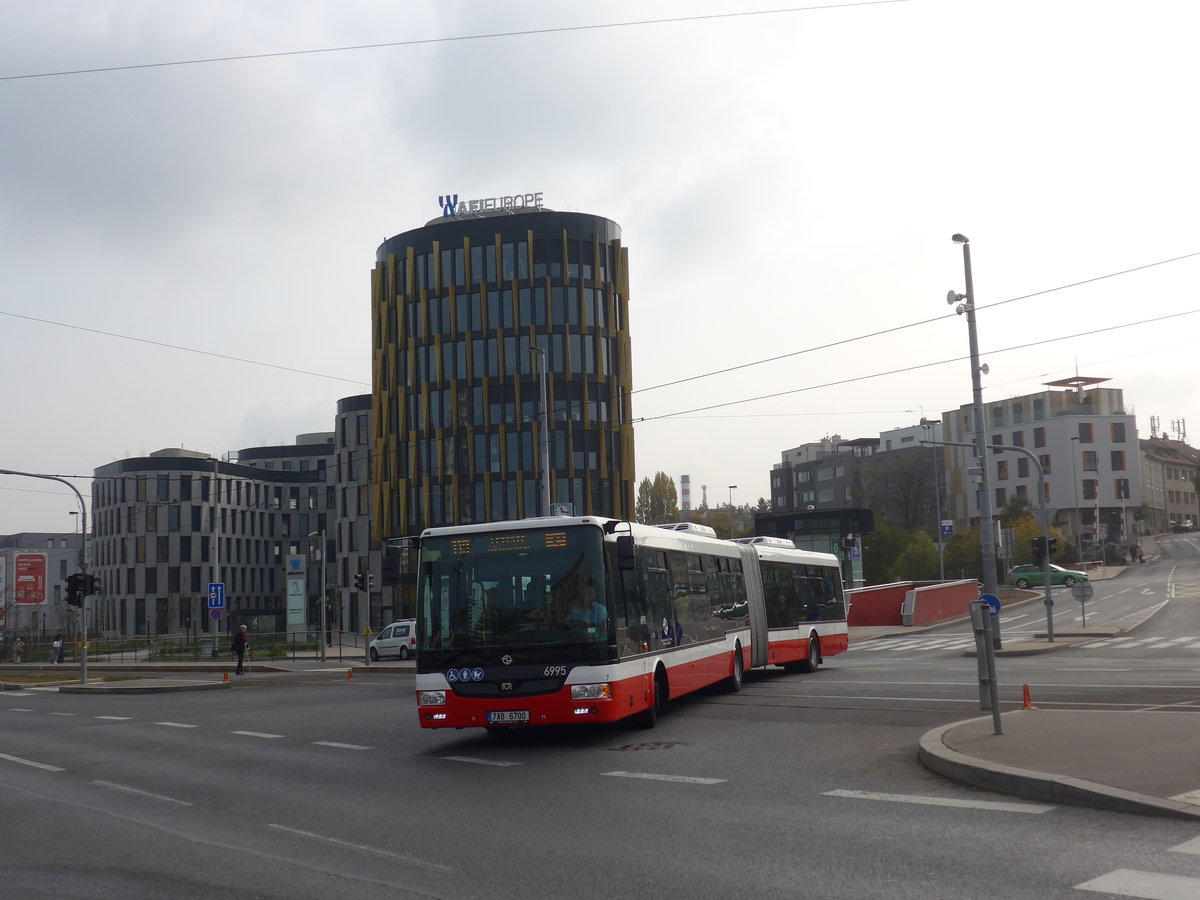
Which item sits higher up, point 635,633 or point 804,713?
point 635,633

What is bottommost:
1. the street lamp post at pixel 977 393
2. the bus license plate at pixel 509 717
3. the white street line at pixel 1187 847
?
the white street line at pixel 1187 847

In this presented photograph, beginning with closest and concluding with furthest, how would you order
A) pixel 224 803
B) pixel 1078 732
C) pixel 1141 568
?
pixel 224 803
pixel 1078 732
pixel 1141 568

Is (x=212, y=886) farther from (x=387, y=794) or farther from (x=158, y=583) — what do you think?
(x=158, y=583)

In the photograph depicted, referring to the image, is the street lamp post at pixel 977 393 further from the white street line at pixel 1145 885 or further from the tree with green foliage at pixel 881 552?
the tree with green foliage at pixel 881 552

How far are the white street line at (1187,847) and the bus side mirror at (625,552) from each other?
25.6 ft

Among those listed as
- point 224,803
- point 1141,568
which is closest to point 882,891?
point 224,803

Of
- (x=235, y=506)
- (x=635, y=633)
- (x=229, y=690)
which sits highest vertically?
(x=235, y=506)

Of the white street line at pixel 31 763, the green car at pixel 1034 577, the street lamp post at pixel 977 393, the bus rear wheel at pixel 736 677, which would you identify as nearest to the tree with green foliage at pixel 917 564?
the green car at pixel 1034 577

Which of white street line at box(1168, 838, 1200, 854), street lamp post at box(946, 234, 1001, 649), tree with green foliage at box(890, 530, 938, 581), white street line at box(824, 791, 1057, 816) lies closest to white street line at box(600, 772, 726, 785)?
white street line at box(824, 791, 1057, 816)

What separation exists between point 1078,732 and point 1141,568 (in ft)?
255

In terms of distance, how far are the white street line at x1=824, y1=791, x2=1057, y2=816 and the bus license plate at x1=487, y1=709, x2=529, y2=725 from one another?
482 centimetres

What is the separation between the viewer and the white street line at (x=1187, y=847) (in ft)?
23.1

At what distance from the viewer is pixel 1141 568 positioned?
81750 millimetres

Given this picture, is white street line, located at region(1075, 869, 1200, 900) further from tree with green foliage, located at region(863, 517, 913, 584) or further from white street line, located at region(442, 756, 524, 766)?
tree with green foliage, located at region(863, 517, 913, 584)
